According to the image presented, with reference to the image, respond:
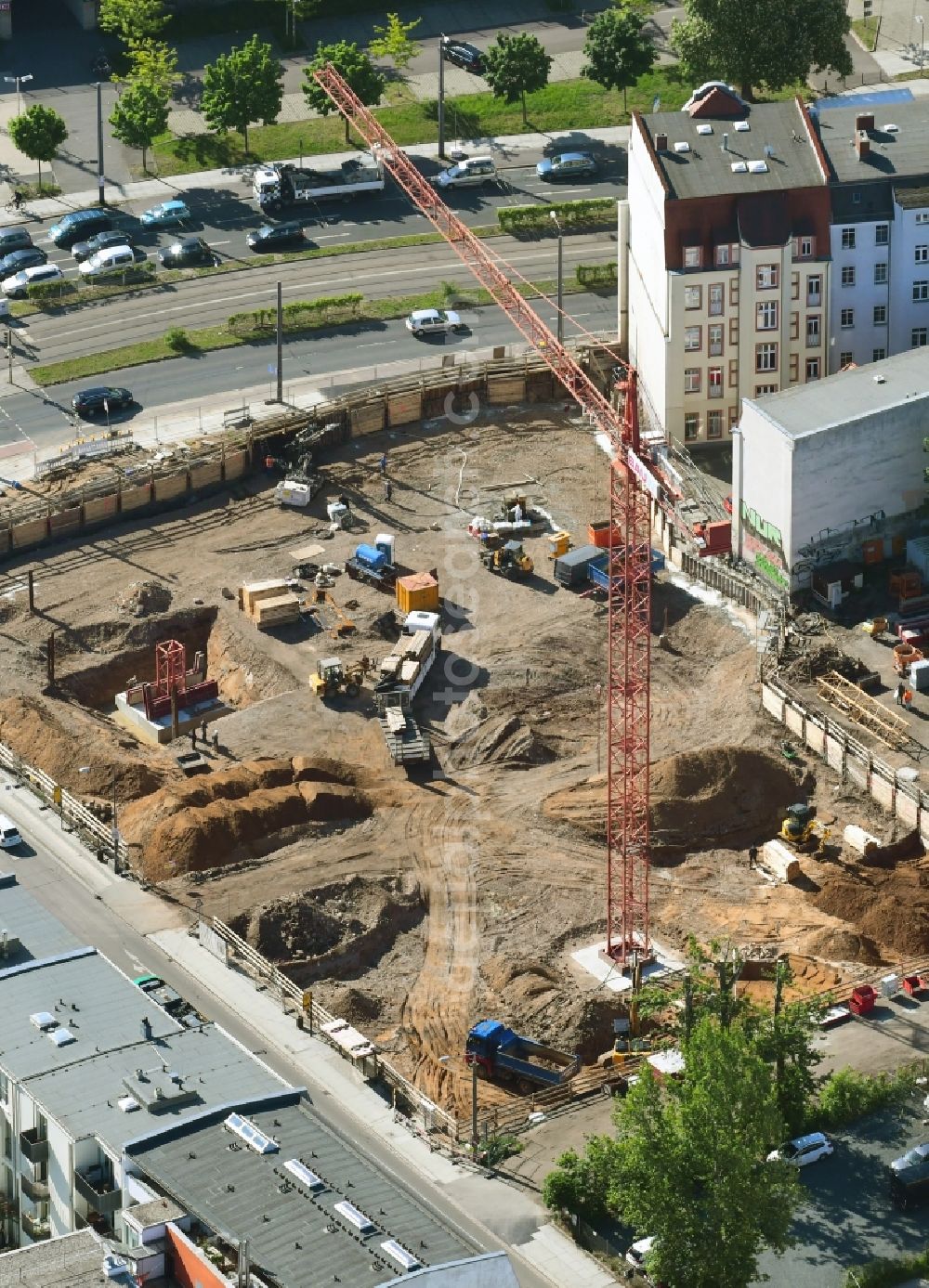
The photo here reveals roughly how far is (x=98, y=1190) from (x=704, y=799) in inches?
1807

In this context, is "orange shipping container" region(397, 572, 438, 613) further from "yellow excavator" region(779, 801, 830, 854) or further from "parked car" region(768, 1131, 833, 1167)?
"parked car" region(768, 1131, 833, 1167)

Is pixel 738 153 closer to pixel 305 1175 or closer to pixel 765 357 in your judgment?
pixel 765 357

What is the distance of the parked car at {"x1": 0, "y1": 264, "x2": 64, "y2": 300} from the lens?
19450cm

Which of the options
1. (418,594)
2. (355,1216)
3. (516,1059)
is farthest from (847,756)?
(355,1216)

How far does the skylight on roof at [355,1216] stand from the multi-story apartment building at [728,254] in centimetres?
8193

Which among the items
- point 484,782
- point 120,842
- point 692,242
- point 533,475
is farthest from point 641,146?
point 120,842

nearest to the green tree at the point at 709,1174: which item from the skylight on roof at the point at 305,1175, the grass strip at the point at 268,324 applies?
the skylight on roof at the point at 305,1175

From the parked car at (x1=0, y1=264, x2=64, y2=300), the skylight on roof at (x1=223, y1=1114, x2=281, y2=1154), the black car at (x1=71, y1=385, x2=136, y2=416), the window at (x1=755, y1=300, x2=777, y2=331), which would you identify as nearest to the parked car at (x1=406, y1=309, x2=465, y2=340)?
the black car at (x1=71, y1=385, x2=136, y2=416)

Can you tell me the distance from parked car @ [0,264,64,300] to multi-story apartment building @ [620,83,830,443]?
44.1 m

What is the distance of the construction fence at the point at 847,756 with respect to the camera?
14050 cm

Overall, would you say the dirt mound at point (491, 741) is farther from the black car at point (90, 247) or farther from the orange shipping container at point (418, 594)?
the black car at point (90, 247)

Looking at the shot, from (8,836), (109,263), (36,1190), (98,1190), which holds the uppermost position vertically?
(109,263)

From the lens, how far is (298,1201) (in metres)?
102

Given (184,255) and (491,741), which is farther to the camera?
(184,255)
